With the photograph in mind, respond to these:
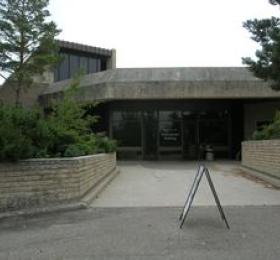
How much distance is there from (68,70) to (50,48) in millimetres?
14172

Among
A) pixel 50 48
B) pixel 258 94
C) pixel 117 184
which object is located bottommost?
pixel 117 184

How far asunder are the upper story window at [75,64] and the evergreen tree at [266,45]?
23.7 metres

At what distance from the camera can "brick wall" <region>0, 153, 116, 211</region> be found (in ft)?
36.5

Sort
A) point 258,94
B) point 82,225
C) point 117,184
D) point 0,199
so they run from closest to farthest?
point 82,225 < point 0,199 < point 117,184 < point 258,94

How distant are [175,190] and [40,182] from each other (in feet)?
18.0

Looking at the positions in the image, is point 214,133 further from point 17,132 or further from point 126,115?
point 17,132

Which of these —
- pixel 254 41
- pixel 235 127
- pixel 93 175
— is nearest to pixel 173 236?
pixel 93 175

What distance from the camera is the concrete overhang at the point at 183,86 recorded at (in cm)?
2775

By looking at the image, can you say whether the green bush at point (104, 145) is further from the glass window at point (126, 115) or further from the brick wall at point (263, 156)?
the glass window at point (126, 115)

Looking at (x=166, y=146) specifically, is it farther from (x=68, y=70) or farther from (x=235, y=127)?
(x=68, y=70)

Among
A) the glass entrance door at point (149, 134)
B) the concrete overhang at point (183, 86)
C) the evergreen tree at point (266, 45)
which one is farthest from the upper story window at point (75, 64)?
the evergreen tree at point (266, 45)

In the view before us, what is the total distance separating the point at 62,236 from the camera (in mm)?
8789

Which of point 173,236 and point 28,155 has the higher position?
point 28,155

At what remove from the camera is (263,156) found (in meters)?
19.9
